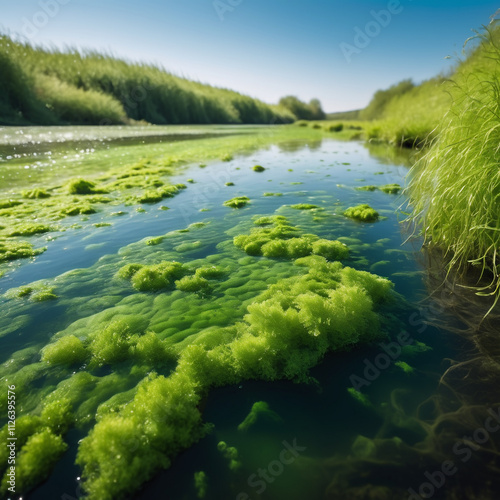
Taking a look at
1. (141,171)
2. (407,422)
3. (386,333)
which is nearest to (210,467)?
(407,422)

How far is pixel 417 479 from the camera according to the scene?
1738 mm

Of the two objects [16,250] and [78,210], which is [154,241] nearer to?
[16,250]

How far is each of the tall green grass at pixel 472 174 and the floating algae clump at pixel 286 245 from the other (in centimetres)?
138

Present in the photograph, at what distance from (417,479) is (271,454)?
2.89 ft

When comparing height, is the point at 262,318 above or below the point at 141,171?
below

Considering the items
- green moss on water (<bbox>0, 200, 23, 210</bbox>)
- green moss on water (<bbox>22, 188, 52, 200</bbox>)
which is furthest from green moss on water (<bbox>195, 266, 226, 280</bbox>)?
green moss on water (<bbox>22, 188, 52, 200</bbox>)

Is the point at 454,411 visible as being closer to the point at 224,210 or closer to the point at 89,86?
the point at 224,210

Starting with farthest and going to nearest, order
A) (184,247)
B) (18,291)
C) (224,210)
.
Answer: (224,210), (184,247), (18,291)

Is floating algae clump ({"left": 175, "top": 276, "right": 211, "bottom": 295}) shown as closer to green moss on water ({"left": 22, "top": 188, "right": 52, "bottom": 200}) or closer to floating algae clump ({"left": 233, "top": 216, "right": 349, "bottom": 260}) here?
floating algae clump ({"left": 233, "top": 216, "right": 349, "bottom": 260})

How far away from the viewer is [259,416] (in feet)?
7.16

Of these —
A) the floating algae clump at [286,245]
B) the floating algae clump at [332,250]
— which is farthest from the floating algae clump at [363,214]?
the floating algae clump at [332,250]

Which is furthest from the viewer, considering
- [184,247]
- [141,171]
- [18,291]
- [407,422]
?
[141,171]

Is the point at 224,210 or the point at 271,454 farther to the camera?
the point at 224,210

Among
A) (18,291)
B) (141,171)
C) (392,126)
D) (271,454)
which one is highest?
(392,126)
